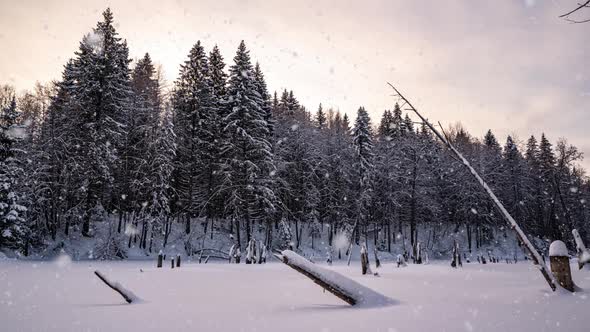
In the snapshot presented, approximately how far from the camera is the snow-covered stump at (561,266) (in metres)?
5.85

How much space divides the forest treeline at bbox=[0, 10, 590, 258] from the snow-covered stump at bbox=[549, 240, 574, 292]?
1541cm

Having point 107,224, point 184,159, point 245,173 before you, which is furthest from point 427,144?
point 107,224

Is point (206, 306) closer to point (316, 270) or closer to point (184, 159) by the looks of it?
point (316, 270)

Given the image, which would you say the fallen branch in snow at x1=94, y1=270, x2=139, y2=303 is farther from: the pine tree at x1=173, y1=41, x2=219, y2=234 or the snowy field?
the pine tree at x1=173, y1=41, x2=219, y2=234

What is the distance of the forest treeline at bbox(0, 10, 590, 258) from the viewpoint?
27.4 metres

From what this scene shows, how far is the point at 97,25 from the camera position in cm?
3058

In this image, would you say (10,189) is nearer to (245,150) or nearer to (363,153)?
(245,150)

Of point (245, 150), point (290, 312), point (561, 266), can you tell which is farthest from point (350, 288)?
point (245, 150)

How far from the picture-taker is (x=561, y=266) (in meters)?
5.93

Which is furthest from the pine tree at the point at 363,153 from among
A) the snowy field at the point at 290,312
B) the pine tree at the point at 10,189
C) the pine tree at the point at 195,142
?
the snowy field at the point at 290,312

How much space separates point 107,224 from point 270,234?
14.1 meters

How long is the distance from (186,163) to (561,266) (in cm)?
3152

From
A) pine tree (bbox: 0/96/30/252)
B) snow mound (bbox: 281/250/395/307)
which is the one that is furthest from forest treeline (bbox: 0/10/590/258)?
snow mound (bbox: 281/250/395/307)

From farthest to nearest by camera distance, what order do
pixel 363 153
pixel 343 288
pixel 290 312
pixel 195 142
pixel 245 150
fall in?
1. pixel 363 153
2. pixel 195 142
3. pixel 245 150
4. pixel 343 288
5. pixel 290 312
